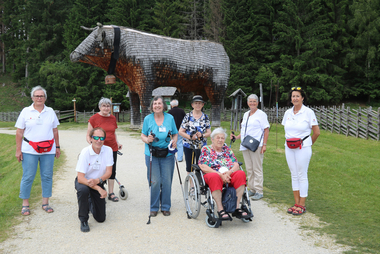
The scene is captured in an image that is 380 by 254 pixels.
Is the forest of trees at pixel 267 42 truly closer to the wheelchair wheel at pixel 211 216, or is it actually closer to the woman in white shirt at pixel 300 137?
the woman in white shirt at pixel 300 137

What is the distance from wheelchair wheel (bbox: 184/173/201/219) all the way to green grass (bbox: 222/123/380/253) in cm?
156

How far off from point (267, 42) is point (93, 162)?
1188 inches

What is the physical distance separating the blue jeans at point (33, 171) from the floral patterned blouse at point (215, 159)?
7.50ft

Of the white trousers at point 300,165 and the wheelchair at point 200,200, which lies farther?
the white trousers at point 300,165

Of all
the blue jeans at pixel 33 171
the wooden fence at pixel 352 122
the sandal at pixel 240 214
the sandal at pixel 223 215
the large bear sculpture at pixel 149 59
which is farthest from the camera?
the wooden fence at pixel 352 122

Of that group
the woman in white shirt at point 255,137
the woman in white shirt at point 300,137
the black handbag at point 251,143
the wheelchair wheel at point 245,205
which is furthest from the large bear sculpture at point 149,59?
the wheelchair wheel at point 245,205

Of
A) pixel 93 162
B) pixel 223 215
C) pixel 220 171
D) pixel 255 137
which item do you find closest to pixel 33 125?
pixel 93 162

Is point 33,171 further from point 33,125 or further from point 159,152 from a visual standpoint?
point 159,152

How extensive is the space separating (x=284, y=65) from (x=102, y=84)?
17.4m

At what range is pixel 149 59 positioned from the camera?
37.8 feet

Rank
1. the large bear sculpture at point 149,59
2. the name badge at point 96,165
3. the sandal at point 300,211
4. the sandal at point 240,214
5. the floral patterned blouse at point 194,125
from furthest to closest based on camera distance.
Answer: the large bear sculpture at point 149,59 < the floral patterned blouse at point 194,125 < the sandal at point 300,211 < the name badge at point 96,165 < the sandal at point 240,214

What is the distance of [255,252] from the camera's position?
3404mm

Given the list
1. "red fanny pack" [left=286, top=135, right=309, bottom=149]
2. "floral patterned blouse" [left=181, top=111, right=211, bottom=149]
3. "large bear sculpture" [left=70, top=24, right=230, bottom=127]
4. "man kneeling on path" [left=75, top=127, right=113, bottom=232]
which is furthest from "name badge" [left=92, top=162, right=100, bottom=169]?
"large bear sculpture" [left=70, top=24, right=230, bottom=127]

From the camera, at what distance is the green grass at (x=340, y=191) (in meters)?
4.06
